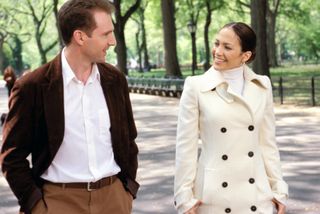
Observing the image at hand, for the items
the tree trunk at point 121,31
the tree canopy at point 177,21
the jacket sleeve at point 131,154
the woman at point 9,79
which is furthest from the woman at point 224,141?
the tree trunk at point 121,31

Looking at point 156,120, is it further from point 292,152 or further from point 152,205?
point 152,205

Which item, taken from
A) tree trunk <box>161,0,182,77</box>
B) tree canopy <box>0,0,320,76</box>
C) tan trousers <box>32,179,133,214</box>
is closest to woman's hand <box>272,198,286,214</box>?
tan trousers <box>32,179,133,214</box>

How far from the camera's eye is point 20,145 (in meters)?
2.81

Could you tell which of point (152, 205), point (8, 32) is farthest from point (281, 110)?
point (8, 32)

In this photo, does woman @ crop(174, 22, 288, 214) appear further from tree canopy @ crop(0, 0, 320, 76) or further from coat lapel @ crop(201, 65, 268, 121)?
tree canopy @ crop(0, 0, 320, 76)

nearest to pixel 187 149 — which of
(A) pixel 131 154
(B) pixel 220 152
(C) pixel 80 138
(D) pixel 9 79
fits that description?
(B) pixel 220 152

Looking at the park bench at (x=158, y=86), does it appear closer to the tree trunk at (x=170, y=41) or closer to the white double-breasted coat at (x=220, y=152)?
the tree trunk at (x=170, y=41)

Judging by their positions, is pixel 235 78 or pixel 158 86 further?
pixel 158 86

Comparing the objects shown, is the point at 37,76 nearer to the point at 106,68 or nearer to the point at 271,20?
the point at 106,68

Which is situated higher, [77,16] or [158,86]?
[77,16]

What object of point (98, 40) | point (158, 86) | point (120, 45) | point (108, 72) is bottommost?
point (158, 86)

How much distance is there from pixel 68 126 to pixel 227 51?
3.13 feet

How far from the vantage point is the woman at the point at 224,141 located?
126 inches

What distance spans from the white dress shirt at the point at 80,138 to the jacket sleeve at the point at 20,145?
0.10 m
